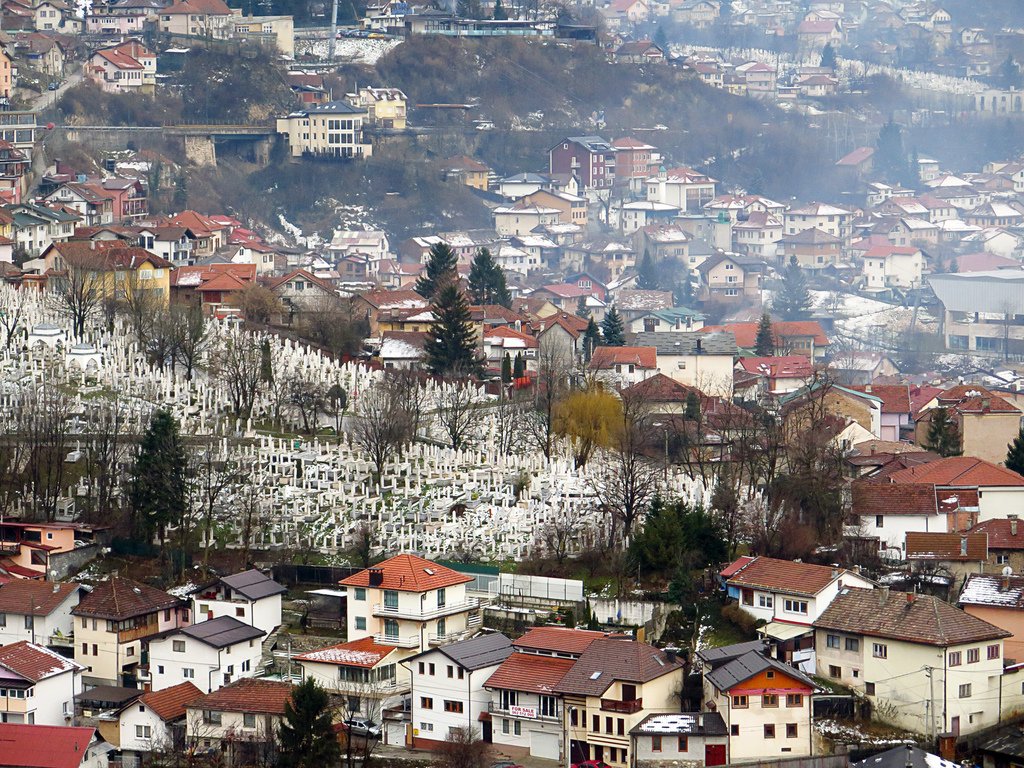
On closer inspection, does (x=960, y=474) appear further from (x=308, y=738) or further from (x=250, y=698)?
(x=308, y=738)

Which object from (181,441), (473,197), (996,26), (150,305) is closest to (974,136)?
(996,26)

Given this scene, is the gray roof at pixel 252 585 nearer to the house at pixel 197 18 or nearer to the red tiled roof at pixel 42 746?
the red tiled roof at pixel 42 746

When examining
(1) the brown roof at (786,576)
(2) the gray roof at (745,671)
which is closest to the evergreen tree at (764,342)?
(1) the brown roof at (786,576)

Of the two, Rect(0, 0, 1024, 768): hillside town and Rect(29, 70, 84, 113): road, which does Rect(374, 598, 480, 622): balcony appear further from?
Rect(29, 70, 84, 113): road

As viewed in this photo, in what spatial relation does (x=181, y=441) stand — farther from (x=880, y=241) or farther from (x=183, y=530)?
(x=880, y=241)

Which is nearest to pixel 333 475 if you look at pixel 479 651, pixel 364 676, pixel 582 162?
pixel 364 676

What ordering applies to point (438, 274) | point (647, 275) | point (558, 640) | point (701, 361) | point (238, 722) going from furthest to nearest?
point (647, 275) → point (438, 274) → point (701, 361) → point (558, 640) → point (238, 722)
